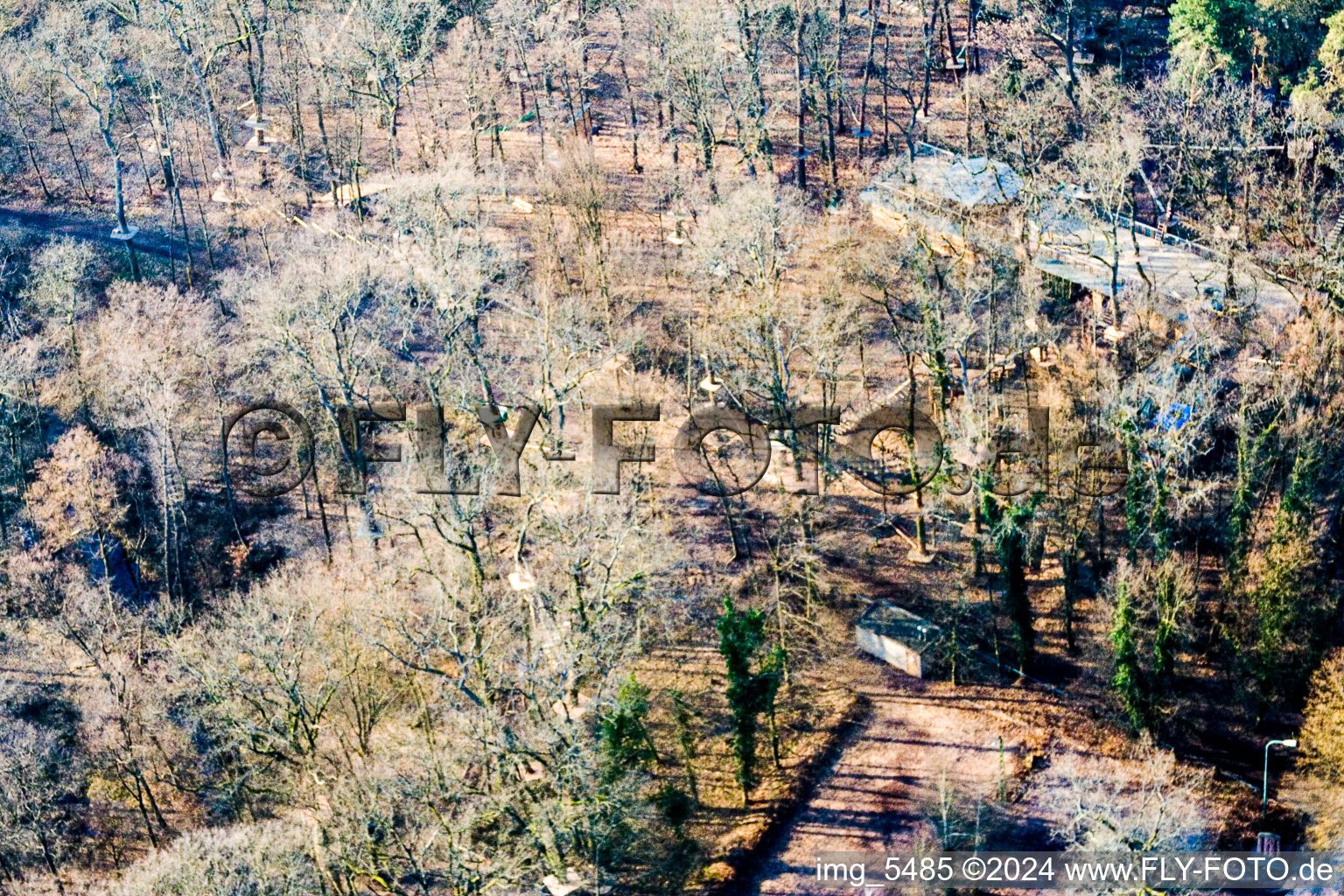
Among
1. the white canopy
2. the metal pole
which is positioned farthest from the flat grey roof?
the white canopy

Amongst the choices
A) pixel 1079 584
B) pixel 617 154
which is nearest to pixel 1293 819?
pixel 1079 584

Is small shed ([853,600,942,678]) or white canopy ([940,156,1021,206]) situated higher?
white canopy ([940,156,1021,206])

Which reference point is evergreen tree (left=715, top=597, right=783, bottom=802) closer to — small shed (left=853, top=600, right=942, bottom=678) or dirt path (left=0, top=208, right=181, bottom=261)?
small shed (left=853, top=600, right=942, bottom=678)

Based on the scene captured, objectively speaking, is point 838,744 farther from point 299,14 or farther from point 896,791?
point 299,14

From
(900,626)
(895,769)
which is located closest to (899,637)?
(900,626)

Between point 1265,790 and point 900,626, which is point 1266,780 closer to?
point 1265,790

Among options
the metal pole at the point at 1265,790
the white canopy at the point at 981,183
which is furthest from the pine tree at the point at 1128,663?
the white canopy at the point at 981,183

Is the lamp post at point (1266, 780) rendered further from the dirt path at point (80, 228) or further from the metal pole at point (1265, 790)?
the dirt path at point (80, 228)
